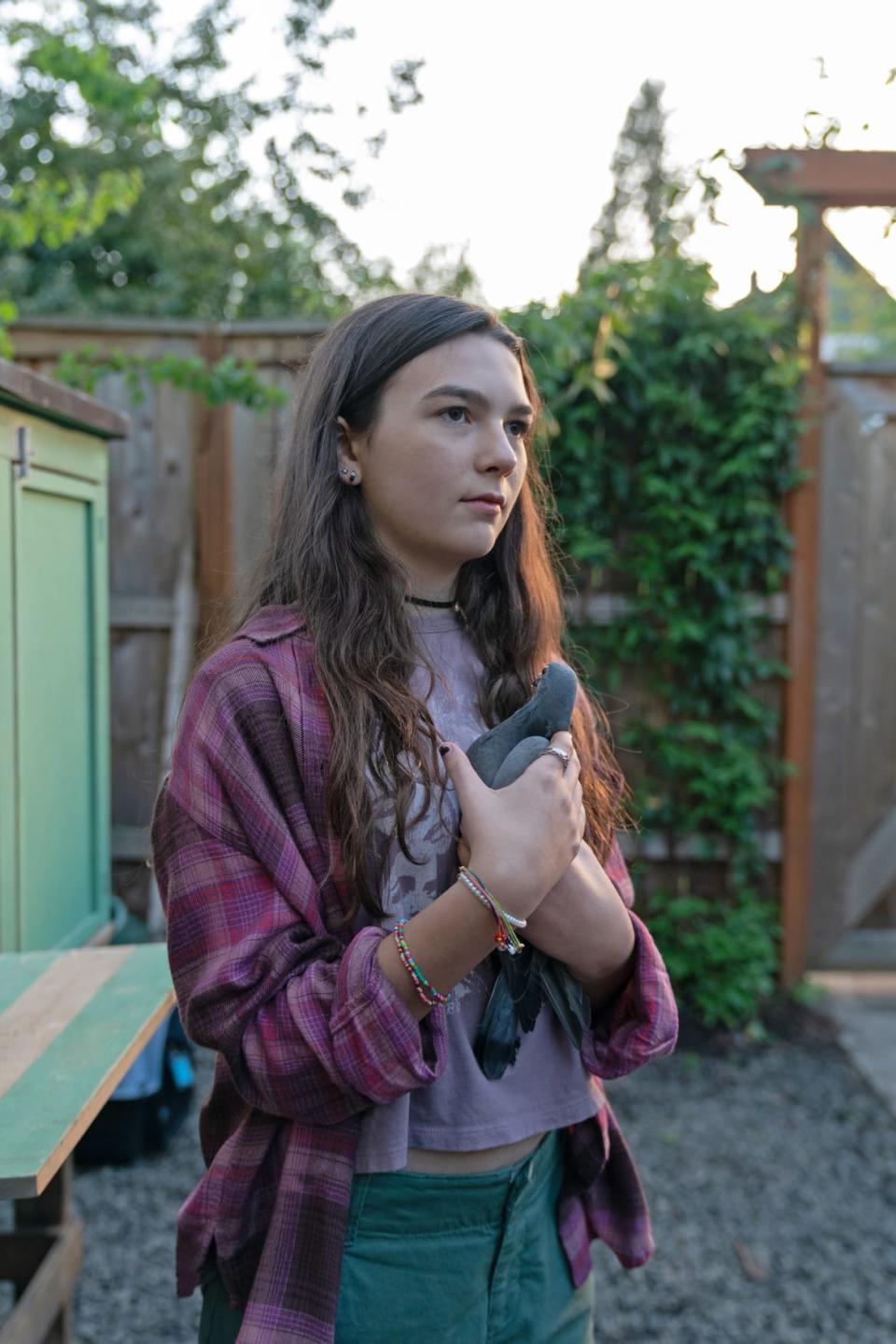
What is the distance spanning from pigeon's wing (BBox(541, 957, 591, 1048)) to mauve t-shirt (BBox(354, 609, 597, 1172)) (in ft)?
0.15

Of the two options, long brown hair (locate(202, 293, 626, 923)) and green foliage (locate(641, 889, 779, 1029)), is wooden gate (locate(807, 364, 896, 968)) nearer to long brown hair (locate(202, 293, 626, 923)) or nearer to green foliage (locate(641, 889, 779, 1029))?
green foliage (locate(641, 889, 779, 1029))

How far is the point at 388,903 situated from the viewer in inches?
45.5

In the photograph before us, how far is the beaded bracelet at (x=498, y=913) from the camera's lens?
1.01 meters

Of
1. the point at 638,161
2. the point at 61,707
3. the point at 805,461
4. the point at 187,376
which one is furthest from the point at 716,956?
the point at 638,161

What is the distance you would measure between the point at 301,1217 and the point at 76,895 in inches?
68.0

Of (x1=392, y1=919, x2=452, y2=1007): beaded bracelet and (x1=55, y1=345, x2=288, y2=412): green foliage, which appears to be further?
(x1=55, y1=345, x2=288, y2=412): green foliage

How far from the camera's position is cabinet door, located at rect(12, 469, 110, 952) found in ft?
7.48

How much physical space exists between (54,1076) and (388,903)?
455mm

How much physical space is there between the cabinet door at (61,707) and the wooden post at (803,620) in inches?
93.8

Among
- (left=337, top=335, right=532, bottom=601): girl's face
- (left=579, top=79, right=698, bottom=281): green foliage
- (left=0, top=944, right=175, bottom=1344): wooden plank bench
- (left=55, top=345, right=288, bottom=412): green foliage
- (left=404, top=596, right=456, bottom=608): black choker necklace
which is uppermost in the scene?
(left=579, top=79, right=698, bottom=281): green foliage

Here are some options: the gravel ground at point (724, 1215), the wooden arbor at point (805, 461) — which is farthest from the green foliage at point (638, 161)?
the gravel ground at point (724, 1215)

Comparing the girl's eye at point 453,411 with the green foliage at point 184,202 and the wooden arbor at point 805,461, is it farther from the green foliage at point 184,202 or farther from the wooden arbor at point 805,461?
the green foliage at point 184,202

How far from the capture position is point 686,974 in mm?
3926

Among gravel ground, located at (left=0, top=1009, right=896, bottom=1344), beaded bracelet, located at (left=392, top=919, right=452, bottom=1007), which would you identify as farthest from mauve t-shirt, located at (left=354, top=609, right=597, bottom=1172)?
gravel ground, located at (left=0, top=1009, right=896, bottom=1344)
